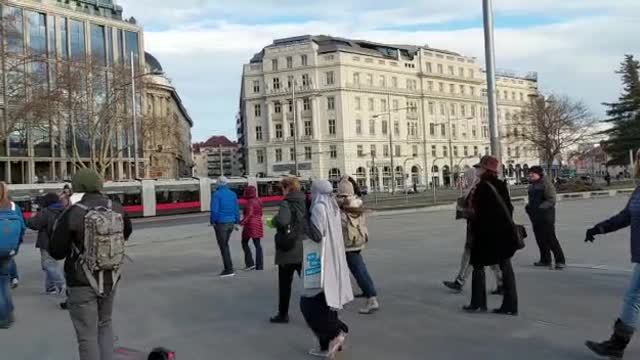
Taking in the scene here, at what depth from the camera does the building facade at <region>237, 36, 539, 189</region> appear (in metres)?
98.7

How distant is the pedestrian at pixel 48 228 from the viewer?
9.76 m

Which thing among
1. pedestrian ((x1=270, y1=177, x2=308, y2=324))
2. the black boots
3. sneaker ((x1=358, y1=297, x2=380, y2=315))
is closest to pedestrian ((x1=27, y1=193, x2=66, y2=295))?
pedestrian ((x1=270, y1=177, x2=308, y2=324))

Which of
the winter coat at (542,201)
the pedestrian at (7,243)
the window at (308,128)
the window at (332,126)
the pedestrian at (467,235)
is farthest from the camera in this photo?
the window at (308,128)

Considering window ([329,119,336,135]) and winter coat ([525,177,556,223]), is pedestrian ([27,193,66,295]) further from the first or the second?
window ([329,119,336,135])

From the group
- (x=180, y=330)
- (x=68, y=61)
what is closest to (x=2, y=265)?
(x=180, y=330)

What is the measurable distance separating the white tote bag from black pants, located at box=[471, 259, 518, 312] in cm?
244

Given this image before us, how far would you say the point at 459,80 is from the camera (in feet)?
384

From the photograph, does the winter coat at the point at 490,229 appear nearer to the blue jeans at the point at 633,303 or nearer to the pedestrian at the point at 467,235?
the pedestrian at the point at 467,235

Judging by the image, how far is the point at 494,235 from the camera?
24.4 ft

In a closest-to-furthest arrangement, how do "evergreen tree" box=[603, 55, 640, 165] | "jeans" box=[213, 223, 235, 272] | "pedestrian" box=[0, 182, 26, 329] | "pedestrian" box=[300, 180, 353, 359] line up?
1. "pedestrian" box=[300, 180, 353, 359]
2. "pedestrian" box=[0, 182, 26, 329]
3. "jeans" box=[213, 223, 235, 272]
4. "evergreen tree" box=[603, 55, 640, 165]

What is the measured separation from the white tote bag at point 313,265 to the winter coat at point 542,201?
6.18 meters

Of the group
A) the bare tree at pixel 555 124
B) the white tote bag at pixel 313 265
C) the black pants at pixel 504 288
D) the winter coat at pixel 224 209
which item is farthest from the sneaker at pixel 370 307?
the bare tree at pixel 555 124

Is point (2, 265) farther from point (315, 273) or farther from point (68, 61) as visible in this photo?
point (68, 61)

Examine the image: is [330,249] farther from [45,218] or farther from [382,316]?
[45,218]
